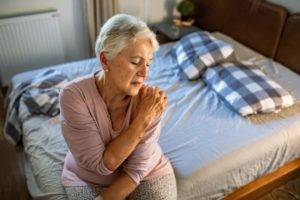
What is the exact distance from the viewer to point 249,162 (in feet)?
4.83

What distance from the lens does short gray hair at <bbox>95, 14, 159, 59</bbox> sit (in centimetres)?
101

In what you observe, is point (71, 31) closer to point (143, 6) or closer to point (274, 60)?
point (143, 6)

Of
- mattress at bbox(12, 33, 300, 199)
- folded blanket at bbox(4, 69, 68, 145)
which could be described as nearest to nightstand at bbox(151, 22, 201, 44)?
mattress at bbox(12, 33, 300, 199)

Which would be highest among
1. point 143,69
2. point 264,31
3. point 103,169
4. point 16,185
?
point 143,69

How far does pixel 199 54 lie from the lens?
2.05 m

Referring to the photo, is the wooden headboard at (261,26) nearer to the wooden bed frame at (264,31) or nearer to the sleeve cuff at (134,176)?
the wooden bed frame at (264,31)

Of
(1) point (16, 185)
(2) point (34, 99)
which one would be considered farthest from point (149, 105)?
(1) point (16, 185)

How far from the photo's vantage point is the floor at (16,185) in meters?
1.75

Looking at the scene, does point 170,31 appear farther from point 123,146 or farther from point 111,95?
point 123,146

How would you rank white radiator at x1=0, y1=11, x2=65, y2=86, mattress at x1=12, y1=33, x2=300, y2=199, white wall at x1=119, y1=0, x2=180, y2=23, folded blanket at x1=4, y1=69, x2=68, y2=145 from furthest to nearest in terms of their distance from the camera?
white wall at x1=119, y1=0, x2=180, y2=23
white radiator at x1=0, y1=11, x2=65, y2=86
folded blanket at x1=4, y1=69, x2=68, y2=145
mattress at x1=12, y1=33, x2=300, y2=199

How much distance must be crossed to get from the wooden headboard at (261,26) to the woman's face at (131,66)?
4.76 feet

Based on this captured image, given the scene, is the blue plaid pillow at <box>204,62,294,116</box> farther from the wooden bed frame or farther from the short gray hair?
the short gray hair

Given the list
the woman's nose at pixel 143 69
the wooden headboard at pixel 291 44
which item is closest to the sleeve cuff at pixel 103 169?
the woman's nose at pixel 143 69

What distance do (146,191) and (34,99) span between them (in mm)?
884
